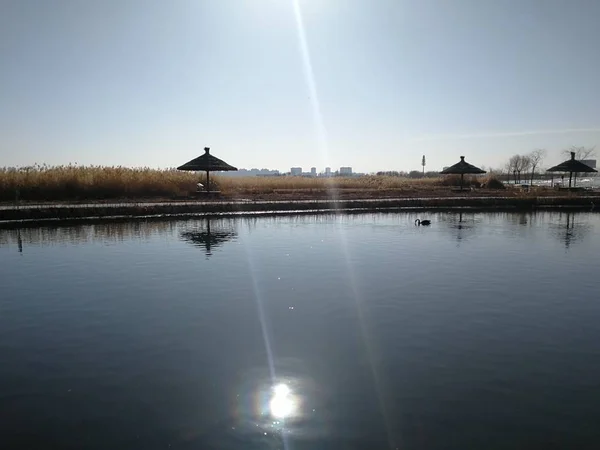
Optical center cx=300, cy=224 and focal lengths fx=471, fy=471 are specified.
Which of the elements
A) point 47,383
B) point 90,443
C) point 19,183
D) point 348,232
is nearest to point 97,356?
point 47,383

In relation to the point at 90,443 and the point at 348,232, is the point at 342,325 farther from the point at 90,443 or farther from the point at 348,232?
the point at 348,232

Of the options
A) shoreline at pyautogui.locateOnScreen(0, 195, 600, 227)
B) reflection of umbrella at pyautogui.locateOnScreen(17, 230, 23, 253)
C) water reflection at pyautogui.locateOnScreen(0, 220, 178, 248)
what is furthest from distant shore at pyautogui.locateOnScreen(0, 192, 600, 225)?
reflection of umbrella at pyautogui.locateOnScreen(17, 230, 23, 253)

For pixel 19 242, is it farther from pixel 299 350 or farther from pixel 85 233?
pixel 299 350

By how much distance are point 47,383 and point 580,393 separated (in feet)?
21.2

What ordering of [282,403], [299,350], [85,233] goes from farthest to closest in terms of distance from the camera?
[85,233], [299,350], [282,403]

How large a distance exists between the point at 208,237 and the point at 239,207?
7918mm

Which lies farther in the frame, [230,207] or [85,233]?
[230,207]

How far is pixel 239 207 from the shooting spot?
81.5 ft

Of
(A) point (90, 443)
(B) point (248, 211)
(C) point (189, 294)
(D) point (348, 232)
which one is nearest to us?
(A) point (90, 443)

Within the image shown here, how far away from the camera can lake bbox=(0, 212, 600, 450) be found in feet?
16.0

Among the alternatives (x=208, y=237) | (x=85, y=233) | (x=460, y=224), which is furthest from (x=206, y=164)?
(x=460, y=224)

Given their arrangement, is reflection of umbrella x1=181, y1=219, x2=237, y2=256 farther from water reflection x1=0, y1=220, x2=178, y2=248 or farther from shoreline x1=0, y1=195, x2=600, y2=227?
shoreline x1=0, y1=195, x2=600, y2=227

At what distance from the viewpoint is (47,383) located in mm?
5855

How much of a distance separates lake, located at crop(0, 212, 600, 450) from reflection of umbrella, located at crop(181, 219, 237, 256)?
68.2 inches
